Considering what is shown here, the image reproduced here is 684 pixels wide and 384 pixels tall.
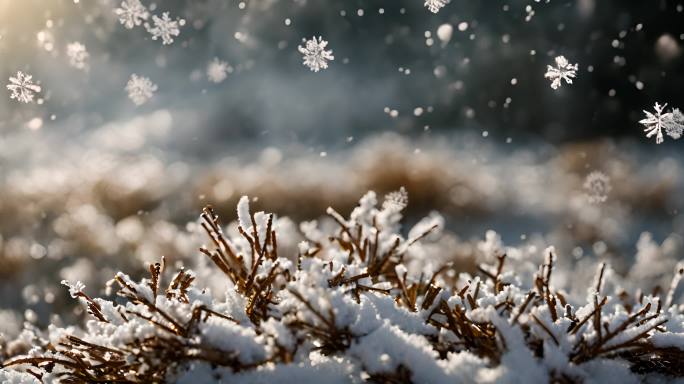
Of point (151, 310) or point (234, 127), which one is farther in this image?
point (234, 127)

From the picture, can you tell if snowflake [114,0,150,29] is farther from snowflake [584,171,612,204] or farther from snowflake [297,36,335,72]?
snowflake [584,171,612,204]

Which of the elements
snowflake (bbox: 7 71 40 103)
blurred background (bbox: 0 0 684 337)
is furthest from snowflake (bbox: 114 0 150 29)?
blurred background (bbox: 0 0 684 337)

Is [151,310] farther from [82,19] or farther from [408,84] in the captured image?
[408,84]

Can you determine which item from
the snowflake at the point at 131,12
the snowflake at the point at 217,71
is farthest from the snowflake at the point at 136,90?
the snowflake at the point at 217,71

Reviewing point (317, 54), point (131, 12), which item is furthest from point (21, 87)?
point (317, 54)

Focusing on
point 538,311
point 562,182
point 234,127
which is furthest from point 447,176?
point 538,311

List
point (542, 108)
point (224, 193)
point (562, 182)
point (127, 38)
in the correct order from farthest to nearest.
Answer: point (542, 108), point (127, 38), point (562, 182), point (224, 193)
